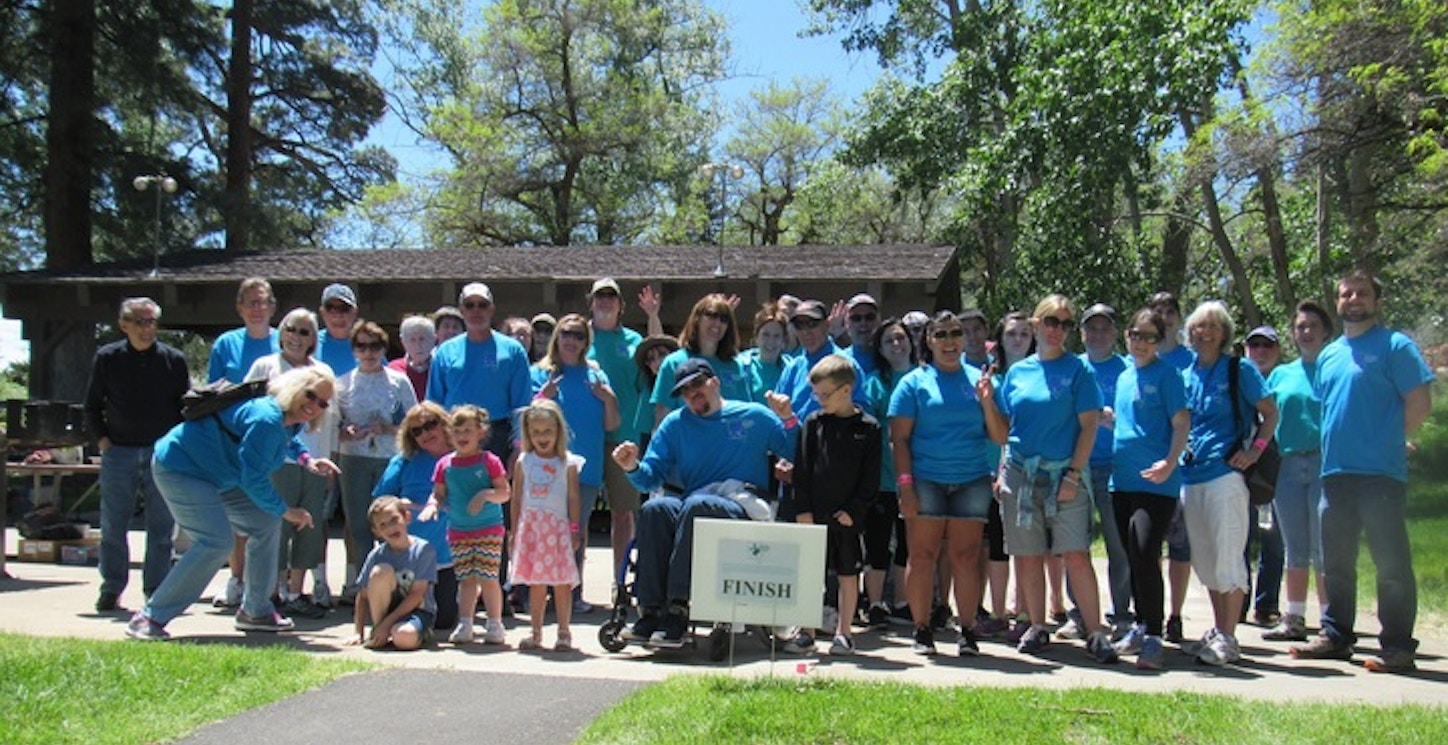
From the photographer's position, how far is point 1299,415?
8.35m

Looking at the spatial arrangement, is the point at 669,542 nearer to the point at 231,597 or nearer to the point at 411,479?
the point at 411,479

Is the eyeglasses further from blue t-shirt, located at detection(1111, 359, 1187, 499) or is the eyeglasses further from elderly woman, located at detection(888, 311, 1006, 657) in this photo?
blue t-shirt, located at detection(1111, 359, 1187, 499)

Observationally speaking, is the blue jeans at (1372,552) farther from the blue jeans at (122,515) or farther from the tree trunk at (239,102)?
the tree trunk at (239,102)

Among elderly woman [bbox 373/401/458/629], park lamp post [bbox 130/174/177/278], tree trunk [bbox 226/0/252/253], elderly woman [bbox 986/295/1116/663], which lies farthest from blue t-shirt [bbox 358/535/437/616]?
tree trunk [bbox 226/0/252/253]

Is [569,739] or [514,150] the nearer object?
[569,739]

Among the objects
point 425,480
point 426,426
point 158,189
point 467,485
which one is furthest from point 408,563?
point 158,189

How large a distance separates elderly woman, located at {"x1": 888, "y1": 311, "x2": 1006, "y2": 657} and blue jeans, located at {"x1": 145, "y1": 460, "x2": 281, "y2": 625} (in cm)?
359

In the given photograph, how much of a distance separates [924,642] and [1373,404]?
2.62 meters

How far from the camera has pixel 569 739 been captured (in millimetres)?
5168

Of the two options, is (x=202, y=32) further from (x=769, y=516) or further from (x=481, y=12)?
(x=769, y=516)

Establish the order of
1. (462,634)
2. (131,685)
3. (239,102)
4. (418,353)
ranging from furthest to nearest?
1. (239,102)
2. (418,353)
3. (462,634)
4. (131,685)

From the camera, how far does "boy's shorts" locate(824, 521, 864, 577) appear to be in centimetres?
723

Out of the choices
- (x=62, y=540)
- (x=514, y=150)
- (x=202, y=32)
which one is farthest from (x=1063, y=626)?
(x=514, y=150)

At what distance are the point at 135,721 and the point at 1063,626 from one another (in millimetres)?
5030
